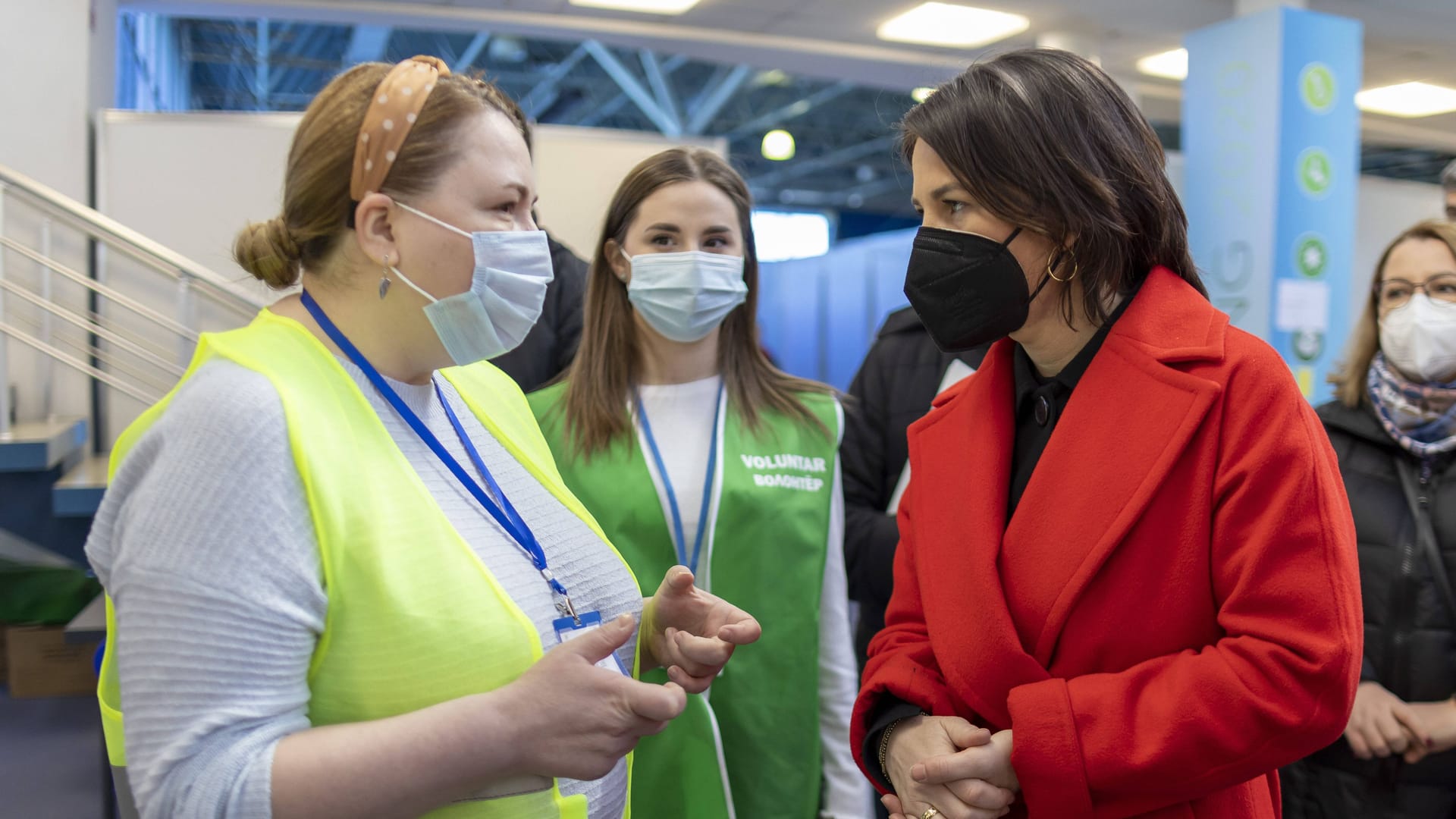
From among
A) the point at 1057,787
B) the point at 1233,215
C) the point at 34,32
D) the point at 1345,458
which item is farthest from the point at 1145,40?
the point at 1057,787

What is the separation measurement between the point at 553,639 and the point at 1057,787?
23.5 inches

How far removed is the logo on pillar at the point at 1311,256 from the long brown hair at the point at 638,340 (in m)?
4.94

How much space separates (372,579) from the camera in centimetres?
99

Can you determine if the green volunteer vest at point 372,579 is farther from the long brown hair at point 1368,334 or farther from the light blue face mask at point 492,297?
the long brown hair at point 1368,334

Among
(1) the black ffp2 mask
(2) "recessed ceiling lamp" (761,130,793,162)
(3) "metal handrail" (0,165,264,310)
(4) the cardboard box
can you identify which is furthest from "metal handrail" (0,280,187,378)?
(2) "recessed ceiling lamp" (761,130,793,162)

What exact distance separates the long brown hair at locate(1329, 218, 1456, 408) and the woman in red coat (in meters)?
1.11

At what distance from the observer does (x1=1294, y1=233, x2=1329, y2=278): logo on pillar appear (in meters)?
5.96

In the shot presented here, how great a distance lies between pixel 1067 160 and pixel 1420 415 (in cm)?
129

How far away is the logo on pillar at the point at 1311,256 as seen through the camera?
596 centimetres

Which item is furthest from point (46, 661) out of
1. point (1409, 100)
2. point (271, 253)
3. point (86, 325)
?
point (1409, 100)

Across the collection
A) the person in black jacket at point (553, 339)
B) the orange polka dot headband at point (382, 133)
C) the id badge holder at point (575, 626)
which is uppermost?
the orange polka dot headband at point (382, 133)

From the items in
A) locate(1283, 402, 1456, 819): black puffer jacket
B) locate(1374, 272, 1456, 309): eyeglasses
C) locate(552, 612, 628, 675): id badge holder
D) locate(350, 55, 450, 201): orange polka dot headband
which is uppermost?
locate(350, 55, 450, 201): orange polka dot headband

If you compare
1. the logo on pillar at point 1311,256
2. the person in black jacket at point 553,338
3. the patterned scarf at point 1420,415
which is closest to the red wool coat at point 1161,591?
the patterned scarf at point 1420,415

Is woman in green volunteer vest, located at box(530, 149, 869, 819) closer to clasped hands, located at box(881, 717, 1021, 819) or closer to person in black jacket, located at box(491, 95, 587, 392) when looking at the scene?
person in black jacket, located at box(491, 95, 587, 392)
